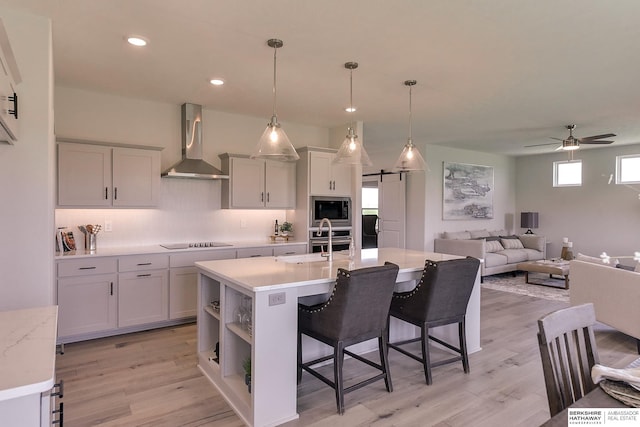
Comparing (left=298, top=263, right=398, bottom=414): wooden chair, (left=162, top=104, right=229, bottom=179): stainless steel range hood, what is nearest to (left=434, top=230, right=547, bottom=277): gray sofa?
(left=162, top=104, right=229, bottom=179): stainless steel range hood

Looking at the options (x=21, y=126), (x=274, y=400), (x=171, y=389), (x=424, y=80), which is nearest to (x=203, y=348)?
(x=171, y=389)

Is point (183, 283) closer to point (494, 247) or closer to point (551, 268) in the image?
point (551, 268)

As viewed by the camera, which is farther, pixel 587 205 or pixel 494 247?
pixel 587 205

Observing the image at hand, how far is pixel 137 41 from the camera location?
296cm

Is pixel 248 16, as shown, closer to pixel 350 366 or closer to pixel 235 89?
pixel 235 89

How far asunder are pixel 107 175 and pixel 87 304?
53.3 inches

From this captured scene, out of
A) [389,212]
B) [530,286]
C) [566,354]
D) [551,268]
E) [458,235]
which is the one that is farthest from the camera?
[389,212]

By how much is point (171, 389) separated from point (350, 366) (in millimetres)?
1449

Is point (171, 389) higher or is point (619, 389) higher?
point (619, 389)

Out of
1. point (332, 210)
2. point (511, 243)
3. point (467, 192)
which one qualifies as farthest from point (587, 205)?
point (332, 210)

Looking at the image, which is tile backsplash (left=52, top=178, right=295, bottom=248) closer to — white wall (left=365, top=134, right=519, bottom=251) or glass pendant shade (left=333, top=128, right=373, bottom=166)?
glass pendant shade (left=333, top=128, right=373, bottom=166)

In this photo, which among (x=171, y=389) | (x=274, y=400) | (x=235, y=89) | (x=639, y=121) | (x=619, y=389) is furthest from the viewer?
(x=639, y=121)

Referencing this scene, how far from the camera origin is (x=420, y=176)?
771 cm

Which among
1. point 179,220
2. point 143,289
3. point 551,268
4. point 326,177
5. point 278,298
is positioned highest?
point 326,177
